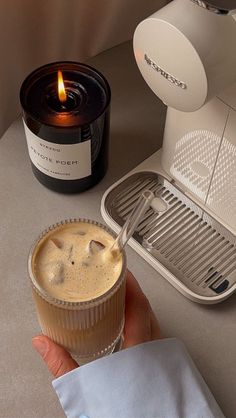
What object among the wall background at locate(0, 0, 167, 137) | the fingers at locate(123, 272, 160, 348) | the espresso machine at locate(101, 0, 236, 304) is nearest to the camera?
the espresso machine at locate(101, 0, 236, 304)

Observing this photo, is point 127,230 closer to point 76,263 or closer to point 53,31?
point 76,263

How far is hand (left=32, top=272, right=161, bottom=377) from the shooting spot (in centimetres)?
58

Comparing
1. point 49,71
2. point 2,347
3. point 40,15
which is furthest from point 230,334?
point 40,15

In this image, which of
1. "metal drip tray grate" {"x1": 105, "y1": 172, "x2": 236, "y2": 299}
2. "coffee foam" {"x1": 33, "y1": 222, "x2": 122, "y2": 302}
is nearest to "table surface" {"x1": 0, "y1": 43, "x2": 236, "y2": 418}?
"metal drip tray grate" {"x1": 105, "y1": 172, "x2": 236, "y2": 299}

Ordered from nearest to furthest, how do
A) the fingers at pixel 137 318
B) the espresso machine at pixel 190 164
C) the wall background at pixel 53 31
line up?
the espresso machine at pixel 190 164 < the fingers at pixel 137 318 < the wall background at pixel 53 31

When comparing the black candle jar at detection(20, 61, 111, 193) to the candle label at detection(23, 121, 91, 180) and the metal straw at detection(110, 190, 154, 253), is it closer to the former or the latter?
the candle label at detection(23, 121, 91, 180)

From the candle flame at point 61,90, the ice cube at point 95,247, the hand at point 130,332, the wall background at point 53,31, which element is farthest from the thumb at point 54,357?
the wall background at point 53,31

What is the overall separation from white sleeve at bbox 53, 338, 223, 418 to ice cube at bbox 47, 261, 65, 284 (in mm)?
93

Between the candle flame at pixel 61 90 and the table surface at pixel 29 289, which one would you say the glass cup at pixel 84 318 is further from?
the candle flame at pixel 61 90

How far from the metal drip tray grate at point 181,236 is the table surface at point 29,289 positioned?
0.7 inches

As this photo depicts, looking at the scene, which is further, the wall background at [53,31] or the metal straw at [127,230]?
the wall background at [53,31]

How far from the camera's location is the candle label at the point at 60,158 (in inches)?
26.1

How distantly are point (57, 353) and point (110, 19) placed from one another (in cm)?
48

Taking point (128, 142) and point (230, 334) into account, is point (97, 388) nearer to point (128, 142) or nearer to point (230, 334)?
point (230, 334)
